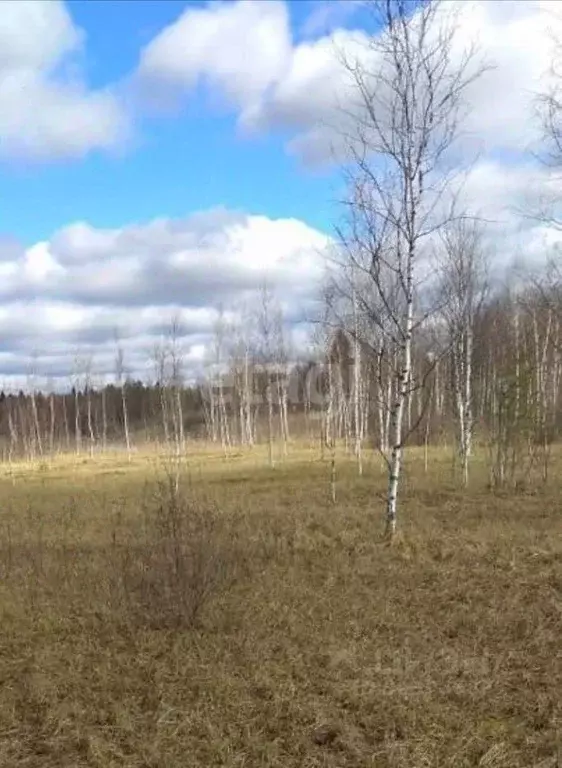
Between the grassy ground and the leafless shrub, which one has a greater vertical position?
the leafless shrub

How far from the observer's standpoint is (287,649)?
21.3 ft


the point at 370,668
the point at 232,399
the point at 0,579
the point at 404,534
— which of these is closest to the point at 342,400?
the point at 232,399

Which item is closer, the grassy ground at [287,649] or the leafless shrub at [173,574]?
the grassy ground at [287,649]

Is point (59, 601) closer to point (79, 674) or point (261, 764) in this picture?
point (79, 674)

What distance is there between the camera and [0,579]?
9734 millimetres

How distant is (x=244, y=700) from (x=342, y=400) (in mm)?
34982

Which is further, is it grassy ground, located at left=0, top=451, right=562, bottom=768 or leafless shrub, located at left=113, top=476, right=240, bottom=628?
leafless shrub, located at left=113, top=476, right=240, bottom=628

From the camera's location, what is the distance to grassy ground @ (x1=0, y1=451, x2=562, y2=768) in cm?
470

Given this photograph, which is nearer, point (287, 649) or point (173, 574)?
point (287, 649)

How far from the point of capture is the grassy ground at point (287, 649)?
4703 millimetres

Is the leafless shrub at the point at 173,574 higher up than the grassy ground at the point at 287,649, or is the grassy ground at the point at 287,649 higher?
the leafless shrub at the point at 173,574

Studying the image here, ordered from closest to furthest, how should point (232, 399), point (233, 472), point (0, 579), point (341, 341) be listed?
point (0, 579), point (341, 341), point (233, 472), point (232, 399)

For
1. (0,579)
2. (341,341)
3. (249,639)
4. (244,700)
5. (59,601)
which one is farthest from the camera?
(341,341)

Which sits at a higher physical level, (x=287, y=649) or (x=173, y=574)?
(x=173, y=574)
